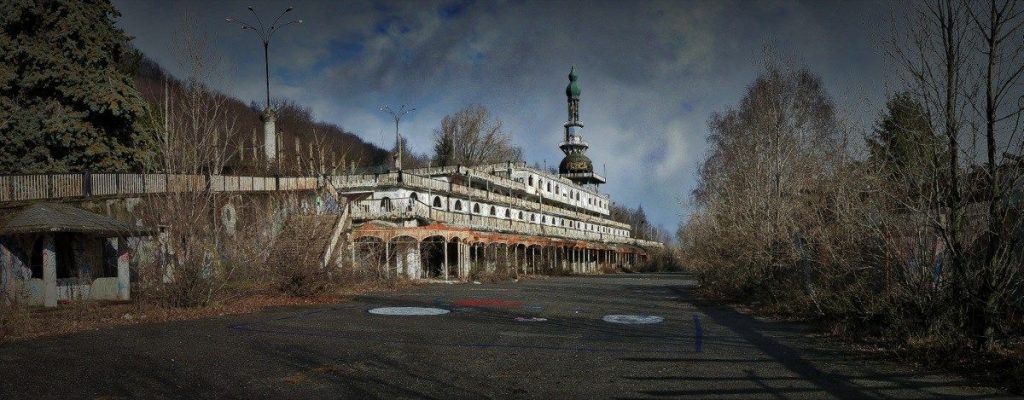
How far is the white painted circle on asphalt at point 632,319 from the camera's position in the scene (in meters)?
15.1

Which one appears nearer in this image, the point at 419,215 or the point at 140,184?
the point at 140,184

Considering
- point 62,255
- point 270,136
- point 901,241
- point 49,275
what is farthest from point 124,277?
point 270,136

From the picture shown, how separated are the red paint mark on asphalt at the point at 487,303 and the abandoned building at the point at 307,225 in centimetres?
416

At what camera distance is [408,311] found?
54.7 ft

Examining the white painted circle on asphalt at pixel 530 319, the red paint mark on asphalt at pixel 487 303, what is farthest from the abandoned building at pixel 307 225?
the white painted circle on asphalt at pixel 530 319

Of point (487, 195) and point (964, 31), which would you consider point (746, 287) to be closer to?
point (964, 31)

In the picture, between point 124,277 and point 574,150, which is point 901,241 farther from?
point 574,150

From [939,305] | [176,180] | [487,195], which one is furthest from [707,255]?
[487,195]

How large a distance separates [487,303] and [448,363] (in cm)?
1083

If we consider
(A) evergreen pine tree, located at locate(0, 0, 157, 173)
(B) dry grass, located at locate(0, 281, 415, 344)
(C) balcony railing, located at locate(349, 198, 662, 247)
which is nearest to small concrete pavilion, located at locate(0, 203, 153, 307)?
(B) dry grass, located at locate(0, 281, 415, 344)

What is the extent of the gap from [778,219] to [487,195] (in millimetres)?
36789

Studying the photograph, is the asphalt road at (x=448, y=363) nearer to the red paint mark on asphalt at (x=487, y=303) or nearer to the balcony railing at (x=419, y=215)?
the red paint mark on asphalt at (x=487, y=303)

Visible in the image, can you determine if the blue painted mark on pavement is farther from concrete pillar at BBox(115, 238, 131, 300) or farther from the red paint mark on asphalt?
concrete pillar at BBox(115, 238, 131, 300)

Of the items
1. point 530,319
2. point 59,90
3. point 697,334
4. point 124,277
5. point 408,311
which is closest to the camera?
point 697,334
